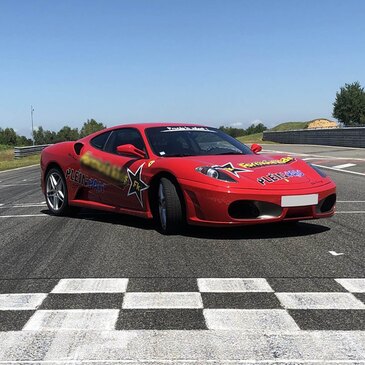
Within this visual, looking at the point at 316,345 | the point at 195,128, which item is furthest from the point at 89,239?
the point at 316,345

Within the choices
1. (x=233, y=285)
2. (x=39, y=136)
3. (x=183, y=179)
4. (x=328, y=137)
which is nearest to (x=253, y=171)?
(x=183, y=179)

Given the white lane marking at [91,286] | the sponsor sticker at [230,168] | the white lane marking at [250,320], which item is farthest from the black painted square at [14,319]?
the sponsor sticker at [230,168]

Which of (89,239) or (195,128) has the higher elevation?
(195,128)

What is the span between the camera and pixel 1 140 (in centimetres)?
13612

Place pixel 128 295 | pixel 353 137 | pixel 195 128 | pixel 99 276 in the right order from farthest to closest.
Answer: pixel 353 137 < pixel 195 128 < pixel 99 276 < pixel 128 295

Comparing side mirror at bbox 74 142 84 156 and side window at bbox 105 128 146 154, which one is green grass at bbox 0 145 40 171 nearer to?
side mirror at bbox 74 142 84 156

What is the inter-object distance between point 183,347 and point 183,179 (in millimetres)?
2790

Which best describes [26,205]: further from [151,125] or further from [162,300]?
[162,300]

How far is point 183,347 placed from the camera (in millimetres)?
2635

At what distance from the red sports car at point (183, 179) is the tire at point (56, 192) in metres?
0.01

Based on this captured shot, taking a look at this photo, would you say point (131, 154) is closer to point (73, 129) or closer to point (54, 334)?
point (54, 334)

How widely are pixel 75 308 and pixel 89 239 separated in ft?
7.79

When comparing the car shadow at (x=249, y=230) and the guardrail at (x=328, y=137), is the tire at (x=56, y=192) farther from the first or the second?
the guardrail at (x=328, y=137)

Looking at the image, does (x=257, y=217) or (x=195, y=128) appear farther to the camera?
(x=195, y=128)
